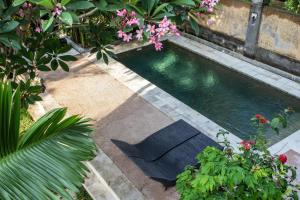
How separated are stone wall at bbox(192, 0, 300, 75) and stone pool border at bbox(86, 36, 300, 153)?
453mm

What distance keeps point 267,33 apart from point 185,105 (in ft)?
13.8

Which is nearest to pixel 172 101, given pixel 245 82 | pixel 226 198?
pixel 245 82

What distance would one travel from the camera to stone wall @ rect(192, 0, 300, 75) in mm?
9875

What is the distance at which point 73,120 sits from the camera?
9.17ft

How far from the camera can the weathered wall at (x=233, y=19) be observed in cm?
1099

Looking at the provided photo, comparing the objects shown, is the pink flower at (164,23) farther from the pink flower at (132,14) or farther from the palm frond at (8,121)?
the palm frond at (8,121)

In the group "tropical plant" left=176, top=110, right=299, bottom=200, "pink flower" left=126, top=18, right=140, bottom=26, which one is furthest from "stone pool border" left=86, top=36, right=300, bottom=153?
"pink flower" left=126, top=18, right=140, bottom=26

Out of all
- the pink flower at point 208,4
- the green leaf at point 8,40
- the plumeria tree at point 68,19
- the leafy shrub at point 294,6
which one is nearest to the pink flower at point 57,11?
the plumeria tree at point 68,19

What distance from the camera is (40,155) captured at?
237 centimetres

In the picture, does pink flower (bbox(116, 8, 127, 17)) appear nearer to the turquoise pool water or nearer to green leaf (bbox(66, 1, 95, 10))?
green leaf (bbox(66, 1, 95, 10))

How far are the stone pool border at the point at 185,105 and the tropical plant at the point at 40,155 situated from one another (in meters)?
4.99

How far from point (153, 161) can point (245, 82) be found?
5470 millimetres

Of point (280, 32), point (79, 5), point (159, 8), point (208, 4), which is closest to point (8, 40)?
point (79, 5)

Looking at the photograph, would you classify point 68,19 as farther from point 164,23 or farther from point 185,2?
point 185,2
